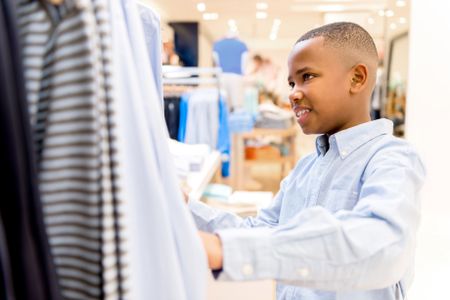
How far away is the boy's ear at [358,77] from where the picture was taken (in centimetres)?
92

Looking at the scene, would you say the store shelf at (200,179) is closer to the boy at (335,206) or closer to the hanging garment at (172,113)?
the hanging garment at (172,113)

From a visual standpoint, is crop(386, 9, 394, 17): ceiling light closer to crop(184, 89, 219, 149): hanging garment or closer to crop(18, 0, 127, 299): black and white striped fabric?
crop(184, 89, 219, 149): hanging garment

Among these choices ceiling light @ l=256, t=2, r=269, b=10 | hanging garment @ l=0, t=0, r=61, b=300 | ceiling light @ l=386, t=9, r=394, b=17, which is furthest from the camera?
ceiling light @ l=256, t=2, r=269, b=10

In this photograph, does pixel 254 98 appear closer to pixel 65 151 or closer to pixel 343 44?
pixel 343 44

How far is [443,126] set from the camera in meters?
3.11

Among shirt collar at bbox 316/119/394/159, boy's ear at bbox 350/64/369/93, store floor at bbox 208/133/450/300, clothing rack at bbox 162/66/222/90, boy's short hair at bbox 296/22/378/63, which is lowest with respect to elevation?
store floor at bbox 208/133/450/300

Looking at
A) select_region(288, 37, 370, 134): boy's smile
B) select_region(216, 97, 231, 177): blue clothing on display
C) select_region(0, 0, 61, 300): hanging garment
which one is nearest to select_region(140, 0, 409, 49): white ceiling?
select_region(216, 97, 231, 177): blue clothing on display

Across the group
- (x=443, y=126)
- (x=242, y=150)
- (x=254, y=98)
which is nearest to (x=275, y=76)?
(x=254, y=98)

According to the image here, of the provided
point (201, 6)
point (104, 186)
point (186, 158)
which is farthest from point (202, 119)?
point (201, 6)

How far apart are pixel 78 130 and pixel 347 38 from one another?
0.68 m

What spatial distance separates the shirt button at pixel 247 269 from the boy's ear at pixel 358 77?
521 millimetres

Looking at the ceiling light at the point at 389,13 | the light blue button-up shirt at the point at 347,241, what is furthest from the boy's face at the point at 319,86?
the ceiling light at the point at 389,13

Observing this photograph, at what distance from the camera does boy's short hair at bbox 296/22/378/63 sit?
0.90 m

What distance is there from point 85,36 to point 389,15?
470cm
